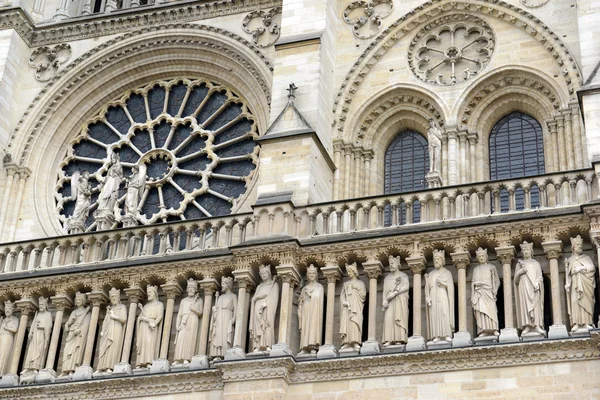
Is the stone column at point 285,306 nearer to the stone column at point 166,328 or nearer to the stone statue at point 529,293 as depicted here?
the stone column at point 166,328

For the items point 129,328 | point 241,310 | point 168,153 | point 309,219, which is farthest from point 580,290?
point 168,153

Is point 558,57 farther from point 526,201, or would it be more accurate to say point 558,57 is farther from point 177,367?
point 177,367

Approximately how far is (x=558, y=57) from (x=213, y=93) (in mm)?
7068

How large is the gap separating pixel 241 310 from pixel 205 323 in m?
0.67

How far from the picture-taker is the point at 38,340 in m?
20.0

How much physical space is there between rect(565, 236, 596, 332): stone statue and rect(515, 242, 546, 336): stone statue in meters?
0.41

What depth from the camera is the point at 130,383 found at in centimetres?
1888

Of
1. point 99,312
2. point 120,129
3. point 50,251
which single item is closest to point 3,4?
point 120,129

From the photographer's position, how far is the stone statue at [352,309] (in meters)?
18.2

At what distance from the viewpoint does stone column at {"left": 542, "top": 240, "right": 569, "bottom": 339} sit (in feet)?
56.1

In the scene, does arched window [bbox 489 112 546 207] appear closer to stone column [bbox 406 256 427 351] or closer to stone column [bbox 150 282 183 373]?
stone column [bbox 406 256 427 351]

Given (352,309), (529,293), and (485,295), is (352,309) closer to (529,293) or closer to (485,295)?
(485,295)

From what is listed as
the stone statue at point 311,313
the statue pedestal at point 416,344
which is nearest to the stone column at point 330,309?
the stone statue at point 311,313

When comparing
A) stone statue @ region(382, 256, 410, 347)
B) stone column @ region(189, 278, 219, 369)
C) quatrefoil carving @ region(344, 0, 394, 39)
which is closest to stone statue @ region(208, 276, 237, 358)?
stone column @ region(189, 278, 219, 369)
